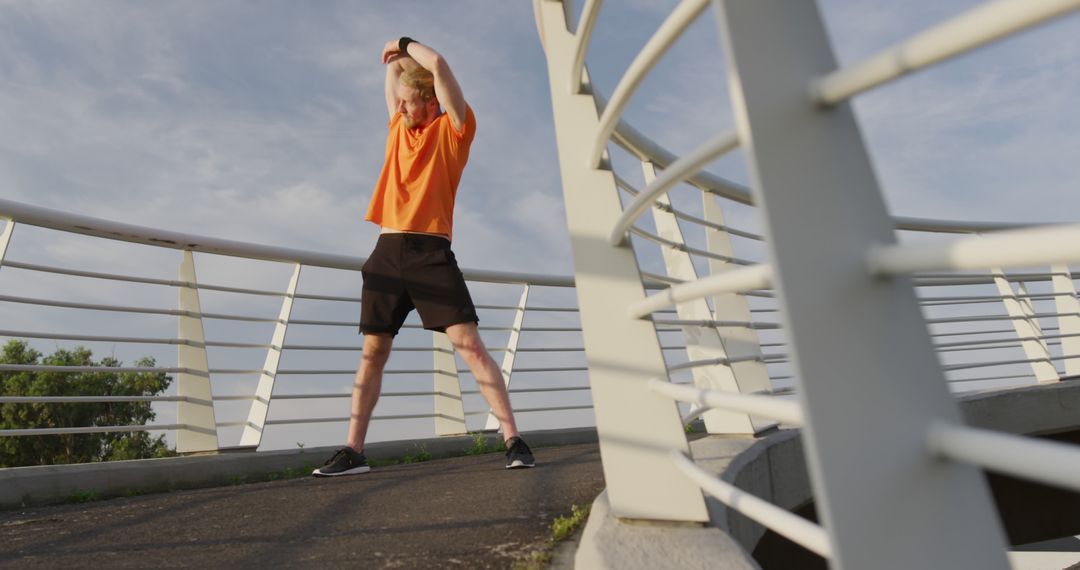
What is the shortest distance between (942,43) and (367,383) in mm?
3686

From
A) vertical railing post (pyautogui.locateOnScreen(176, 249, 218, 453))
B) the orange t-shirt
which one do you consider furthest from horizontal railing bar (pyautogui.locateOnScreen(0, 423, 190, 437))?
the orange t-shirt

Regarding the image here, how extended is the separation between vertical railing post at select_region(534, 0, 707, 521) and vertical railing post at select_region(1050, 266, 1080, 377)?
6950 millimetres

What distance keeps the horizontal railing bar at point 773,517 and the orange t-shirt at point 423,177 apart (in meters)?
2.69

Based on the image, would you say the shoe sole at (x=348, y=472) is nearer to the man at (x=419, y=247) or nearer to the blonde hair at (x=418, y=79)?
the man at (x=419, y=247)

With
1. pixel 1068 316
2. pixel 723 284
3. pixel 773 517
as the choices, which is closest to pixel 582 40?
pixel 723 284

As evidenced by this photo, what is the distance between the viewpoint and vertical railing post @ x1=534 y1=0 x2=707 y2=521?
189 centimetres

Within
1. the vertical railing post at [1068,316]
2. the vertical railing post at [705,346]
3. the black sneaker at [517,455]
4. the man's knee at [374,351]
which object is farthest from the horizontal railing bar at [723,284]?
the vertical railing post at [1068,316]

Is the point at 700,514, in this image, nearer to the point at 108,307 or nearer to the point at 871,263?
the point at 871,263

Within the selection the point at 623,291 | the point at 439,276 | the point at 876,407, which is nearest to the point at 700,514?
the point at 623,291

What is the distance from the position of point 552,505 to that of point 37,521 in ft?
7.28

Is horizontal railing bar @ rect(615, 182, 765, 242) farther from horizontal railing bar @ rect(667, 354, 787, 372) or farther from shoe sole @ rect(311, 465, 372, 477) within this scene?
shoe sole @ rect(311, 465, 372, 477)

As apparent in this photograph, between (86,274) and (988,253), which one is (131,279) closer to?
(86,274)

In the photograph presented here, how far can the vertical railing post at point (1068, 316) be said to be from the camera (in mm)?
7168

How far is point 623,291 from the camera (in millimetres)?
1958
